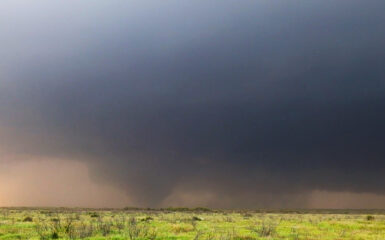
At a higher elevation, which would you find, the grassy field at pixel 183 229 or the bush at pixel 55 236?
the grassy field at pixel 183 229

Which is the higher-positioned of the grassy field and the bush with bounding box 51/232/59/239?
the grassy field

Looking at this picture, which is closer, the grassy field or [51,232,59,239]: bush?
[51,232,59,239]: bush

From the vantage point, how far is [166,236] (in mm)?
25734

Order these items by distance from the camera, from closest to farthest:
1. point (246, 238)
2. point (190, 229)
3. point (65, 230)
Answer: point (246, 238) < point (65, 230) < point (190, 229)

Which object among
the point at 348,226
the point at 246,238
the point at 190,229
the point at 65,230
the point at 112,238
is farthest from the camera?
the point at 348,226

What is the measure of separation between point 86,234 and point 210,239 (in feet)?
28.4

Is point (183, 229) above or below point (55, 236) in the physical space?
above

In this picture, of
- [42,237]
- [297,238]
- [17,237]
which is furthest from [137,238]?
[297,238]

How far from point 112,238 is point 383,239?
19.2 meters

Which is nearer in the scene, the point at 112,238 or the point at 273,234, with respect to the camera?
the point at 112,238

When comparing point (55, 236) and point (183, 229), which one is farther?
point (183, 229)

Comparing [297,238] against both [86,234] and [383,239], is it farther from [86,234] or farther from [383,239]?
[86,234]

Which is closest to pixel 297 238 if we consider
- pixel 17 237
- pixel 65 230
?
pixel 65 230

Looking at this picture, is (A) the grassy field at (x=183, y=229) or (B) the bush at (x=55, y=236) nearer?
(B) the bush at (x=55, y=236)
